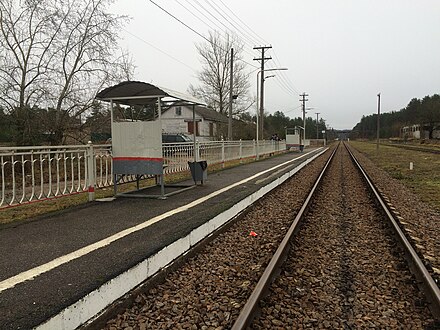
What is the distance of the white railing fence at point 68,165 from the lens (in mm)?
6699

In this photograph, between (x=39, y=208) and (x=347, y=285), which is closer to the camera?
(x=347, y=285)

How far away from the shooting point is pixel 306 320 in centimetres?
355

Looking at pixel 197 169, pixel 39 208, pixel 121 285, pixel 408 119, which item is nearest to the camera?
pixel 121 285

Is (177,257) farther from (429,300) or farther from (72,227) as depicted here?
(429,300)

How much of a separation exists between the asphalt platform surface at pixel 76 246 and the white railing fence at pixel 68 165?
633mm

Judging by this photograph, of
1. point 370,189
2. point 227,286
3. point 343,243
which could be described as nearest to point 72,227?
point 227,286

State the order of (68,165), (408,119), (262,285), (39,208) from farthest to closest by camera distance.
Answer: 1. (408,119)
2. (68,165)
3. (39,208)
4. (262,285)

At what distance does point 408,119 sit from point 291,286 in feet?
369

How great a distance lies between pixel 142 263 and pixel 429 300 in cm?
324

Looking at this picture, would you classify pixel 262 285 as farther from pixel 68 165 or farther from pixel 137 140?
pixel 68 165

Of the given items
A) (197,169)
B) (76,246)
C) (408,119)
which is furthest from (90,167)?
(408,119)

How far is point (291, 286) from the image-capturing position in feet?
14.3

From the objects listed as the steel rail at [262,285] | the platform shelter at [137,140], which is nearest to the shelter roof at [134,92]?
the platform shelter at [137,140]

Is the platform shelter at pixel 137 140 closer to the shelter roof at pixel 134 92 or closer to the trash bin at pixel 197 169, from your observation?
the shelter roof at pixel 134 92
